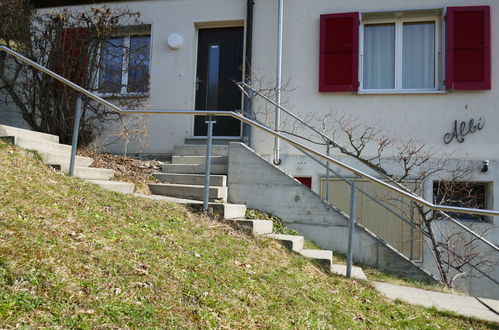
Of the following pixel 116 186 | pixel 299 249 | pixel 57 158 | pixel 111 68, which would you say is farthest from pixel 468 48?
pixel 57 158

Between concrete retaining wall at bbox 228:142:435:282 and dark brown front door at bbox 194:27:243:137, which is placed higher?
dark brown front door at bbox 194:27:243:137

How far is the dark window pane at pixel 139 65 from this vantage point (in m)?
7.55

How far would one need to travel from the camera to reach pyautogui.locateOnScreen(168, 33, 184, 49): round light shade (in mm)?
7914

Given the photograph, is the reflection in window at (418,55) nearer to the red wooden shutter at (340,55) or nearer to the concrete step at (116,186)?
the red wooden shutter at (340,55)

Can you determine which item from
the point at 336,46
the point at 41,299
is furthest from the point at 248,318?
the point at 336,46

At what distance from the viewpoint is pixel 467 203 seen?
658 cm

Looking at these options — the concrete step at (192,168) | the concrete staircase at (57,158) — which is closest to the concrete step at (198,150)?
the concrete step at (192,168)

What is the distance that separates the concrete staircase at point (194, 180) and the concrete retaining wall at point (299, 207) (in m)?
0.27

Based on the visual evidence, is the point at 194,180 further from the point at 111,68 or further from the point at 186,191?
the point at 111,68

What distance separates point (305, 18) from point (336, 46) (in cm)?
81

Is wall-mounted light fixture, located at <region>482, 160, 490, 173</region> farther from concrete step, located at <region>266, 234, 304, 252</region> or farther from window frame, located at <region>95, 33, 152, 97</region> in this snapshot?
window frame, located at <region>95, 33, 152, 97</region>

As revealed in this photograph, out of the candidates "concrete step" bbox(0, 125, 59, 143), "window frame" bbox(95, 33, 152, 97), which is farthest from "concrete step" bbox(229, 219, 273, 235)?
"window frame" bbox(95, 33, 152, 97)

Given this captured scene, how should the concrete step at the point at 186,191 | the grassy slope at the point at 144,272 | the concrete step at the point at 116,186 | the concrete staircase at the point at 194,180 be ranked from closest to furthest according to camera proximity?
the grassy slope at the point at 144,272 < the concrete step at the point at 116,186 < the concrete staircase at the point at 194,180 < the concrete step at the point at 186,191

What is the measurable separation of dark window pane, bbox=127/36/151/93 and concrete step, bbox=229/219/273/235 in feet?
13.2
